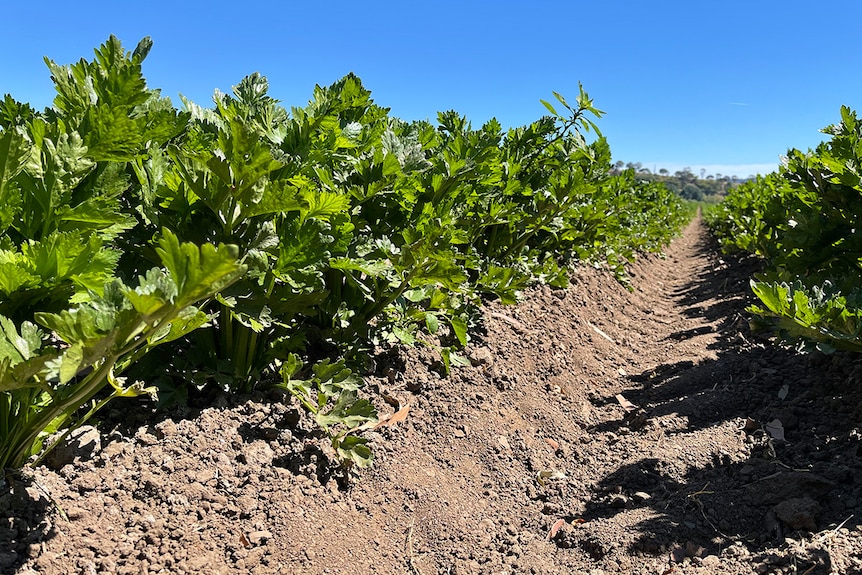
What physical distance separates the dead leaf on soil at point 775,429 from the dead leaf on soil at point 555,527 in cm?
119

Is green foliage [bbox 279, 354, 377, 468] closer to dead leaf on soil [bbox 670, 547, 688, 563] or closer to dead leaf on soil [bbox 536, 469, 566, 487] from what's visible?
dead leaf on soil [bbox 536, 469, 566, 487]

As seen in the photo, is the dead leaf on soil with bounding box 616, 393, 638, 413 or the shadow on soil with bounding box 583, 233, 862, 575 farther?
the dead leaf on soil with bounding box 616, 393, 638, 413

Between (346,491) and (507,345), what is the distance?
1891 mm

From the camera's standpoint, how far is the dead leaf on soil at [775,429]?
9.99ft

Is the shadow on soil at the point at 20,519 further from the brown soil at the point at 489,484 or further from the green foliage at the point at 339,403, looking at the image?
the green foliage at the point at 339,403

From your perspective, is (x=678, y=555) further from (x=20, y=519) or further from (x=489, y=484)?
(x=20, y=519)

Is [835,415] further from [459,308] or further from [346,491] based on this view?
[346,491]

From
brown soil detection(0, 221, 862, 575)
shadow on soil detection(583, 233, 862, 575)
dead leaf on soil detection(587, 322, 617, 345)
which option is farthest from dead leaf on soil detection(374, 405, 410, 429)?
dead leaf on soil detection(587, 322, 617, 345)

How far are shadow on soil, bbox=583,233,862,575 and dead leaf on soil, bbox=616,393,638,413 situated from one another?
0.06 m

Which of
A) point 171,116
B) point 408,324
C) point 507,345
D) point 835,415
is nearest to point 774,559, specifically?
point 835,415

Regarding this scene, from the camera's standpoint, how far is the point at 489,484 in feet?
9.56

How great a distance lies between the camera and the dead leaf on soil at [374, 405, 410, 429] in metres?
2.88

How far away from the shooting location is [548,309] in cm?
511

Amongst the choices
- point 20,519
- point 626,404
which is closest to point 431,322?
point 626,404
